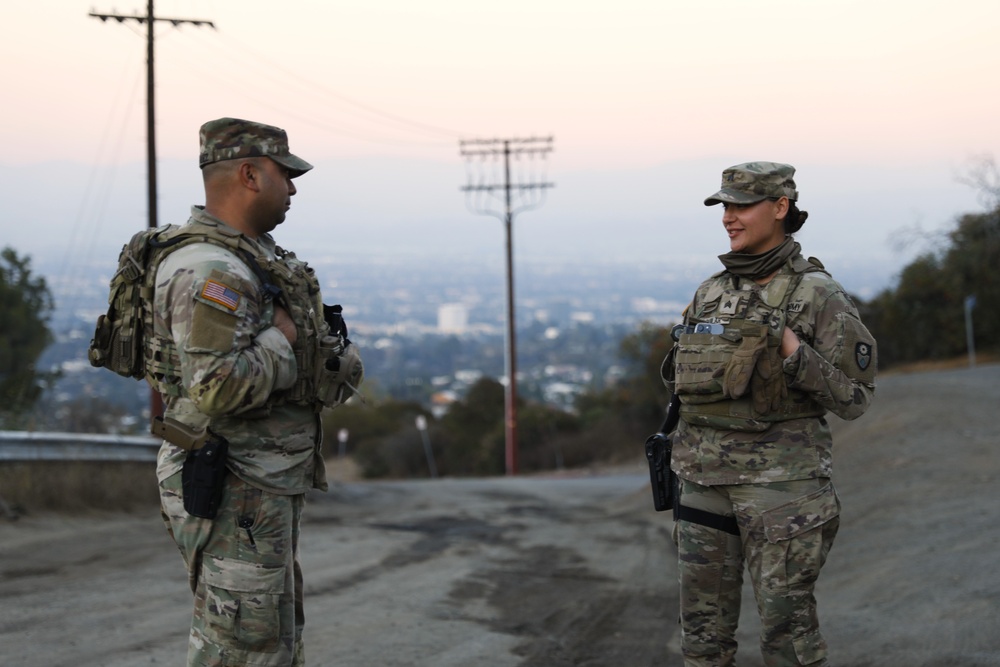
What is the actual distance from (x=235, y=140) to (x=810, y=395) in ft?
7.67

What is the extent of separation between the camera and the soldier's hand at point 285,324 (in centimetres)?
376

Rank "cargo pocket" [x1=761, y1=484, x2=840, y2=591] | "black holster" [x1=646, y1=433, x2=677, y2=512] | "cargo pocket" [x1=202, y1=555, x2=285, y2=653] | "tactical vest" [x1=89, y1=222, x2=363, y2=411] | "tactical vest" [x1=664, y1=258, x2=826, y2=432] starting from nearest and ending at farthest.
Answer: "cargo pocket" [x1=202, y1=555, x2=285, y2=653], "tactical vest" [x1=89, y1=222, x2=363, y2=411], "cargo pocket" [x1=761, y1=484, x2=840, y2=591], "tactical vest" [x1=664, y1=258, x2=826, y2=432], "black holster" [x1=646, y1=433, x2=677, y2=512]

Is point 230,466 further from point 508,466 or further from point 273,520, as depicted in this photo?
point 508,466

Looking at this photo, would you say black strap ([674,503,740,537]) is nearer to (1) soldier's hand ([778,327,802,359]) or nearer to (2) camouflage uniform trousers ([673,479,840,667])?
(2) camouflage uniform trousers ([673,479,840,667])

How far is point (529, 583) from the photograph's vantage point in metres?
8.64

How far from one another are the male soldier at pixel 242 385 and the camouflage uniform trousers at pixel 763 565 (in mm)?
1530

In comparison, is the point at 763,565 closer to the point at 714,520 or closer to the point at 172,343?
the point at 714,520

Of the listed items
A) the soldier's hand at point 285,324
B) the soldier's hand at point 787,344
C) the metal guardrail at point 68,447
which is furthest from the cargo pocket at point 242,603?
the metal guardrail at point 68,447

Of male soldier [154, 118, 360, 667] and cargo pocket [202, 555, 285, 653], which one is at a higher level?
male soldier [154, 118, 360, 667]

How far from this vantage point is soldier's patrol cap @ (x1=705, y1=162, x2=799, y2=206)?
425 centimetres

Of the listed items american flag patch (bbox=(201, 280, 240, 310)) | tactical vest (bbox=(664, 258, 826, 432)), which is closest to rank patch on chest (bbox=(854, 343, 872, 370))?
tactical vest (bbox=(664, 258, 826, 432))

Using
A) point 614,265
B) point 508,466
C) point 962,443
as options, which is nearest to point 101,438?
point 962,443

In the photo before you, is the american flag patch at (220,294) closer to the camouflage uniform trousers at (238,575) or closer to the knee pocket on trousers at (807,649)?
the camouflage uniform trousers at (238,575)

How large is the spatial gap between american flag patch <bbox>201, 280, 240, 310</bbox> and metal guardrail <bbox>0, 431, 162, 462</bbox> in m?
7.81
